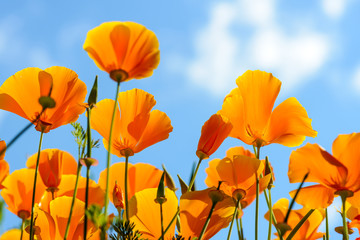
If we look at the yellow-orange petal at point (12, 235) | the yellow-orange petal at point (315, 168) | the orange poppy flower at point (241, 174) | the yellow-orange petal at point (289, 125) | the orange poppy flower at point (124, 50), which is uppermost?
the yellow-orange petal at point (289, 125)

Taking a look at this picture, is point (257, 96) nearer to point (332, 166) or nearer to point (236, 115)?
point (236, 115)

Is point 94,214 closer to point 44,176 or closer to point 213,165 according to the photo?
point 44,176

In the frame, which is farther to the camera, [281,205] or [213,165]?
[281,205]

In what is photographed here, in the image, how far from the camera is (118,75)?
3.01ft

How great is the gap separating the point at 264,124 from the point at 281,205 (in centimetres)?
33

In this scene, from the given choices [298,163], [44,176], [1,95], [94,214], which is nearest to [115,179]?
[44,176]

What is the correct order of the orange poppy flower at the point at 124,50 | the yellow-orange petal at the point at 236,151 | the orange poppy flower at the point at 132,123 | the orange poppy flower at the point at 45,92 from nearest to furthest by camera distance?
the orange poppy flower at the point at 124,50, the orange poppy flower at the point at 45,92, the orange poppy flower at the point at 132,123, the yellow-orange petal at the point at 236,151

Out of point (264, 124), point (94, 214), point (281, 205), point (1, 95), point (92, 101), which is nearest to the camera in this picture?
point (94, 214)

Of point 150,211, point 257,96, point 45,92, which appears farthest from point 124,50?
point 257,96

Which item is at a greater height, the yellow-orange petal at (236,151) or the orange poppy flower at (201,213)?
the yellow-orange petal at (236,151)

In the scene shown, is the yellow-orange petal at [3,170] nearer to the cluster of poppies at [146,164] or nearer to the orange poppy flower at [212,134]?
the cluster of poppies at [146,164]

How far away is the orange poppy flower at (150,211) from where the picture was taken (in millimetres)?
1021

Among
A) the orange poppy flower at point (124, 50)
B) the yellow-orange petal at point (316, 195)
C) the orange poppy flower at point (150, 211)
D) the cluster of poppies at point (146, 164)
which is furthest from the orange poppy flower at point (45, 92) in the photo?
the yellow-orange petal at point (316, 195)

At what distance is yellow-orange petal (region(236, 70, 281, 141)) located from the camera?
1.27 m
